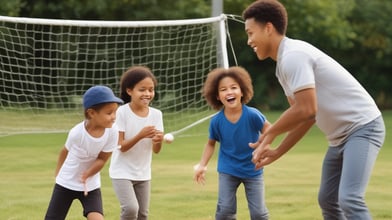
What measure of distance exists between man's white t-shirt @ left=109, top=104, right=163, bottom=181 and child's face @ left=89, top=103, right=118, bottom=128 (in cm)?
71

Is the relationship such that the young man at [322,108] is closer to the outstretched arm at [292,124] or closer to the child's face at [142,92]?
the outstretched arm at [292,124]

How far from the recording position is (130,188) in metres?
6.88

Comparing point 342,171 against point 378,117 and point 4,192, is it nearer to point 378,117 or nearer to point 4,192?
point 378,117

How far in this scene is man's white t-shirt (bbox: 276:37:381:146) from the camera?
211 inches

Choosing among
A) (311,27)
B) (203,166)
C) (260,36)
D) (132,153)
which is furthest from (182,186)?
(311,27)

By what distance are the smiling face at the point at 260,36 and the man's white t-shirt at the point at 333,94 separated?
94 mm

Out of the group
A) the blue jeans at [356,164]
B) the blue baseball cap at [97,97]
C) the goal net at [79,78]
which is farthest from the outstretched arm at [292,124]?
the goal net at [79,78]

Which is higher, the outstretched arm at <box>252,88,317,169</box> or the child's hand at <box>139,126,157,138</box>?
the outstretched arm at <box>252,88,317,169</box>

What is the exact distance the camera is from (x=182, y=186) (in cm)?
1075

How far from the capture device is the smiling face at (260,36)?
539 cm

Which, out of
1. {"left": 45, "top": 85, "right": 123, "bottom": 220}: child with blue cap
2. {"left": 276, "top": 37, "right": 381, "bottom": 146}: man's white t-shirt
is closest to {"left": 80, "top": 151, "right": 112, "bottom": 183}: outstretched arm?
{"left": 45, "top": 85, "right": 123, "bottom": 220}: child with blue cap

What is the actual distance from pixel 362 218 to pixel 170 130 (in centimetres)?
1172

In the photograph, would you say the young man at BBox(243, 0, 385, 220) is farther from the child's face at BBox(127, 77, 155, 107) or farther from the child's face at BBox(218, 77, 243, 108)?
the child's face at BBox(127, 77, 155, 107)

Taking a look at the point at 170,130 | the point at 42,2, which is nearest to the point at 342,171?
the point at 170,130
